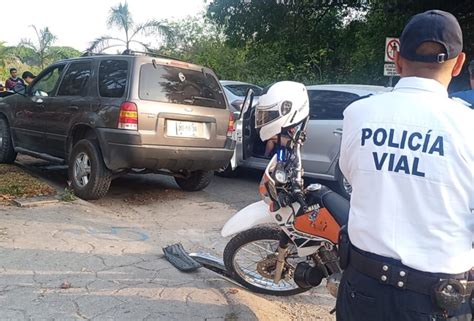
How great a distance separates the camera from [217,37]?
2488cm

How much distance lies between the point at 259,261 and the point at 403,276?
2065 mm

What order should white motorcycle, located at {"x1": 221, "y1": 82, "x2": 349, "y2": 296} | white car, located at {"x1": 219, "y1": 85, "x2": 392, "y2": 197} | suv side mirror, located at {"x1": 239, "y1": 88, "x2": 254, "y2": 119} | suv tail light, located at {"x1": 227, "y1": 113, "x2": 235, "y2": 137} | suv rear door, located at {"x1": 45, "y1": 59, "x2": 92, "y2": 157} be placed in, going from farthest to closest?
white car, located at {"x1": 219, "y1": 85, "x2": 392, "y2": 197}, suv tail light, located at {"x1": 227, "y1": 113, "x2": 235, "y2": 137}, suv rear door, located at {"x1": 45, "y1": 59, "x2": 92, "y2": 157}, suv side mirror, located at {"x1": 239, "y1": 88, "x2": 254, "y2": 119}, white motorcycle, located at {"x1": 221, "y1": 82, "x2": 349, "y2": 296}

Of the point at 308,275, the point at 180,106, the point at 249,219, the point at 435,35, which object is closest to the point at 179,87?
the point at 180,106

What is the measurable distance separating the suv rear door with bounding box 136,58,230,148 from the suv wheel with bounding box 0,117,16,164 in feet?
10.9

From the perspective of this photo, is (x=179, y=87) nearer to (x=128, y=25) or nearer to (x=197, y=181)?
(x=197, y=181)

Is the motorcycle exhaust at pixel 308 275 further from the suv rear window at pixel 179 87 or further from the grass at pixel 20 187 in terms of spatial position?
the grass at pixel 20 187

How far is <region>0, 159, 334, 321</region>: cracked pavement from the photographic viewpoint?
10.9ft

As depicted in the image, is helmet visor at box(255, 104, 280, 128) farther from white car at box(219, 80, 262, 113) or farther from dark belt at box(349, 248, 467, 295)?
white car at box(219, 80, 262, 113)

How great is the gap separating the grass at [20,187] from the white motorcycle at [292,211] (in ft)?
11.3

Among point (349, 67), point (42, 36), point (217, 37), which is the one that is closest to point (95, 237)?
point (349, 67)

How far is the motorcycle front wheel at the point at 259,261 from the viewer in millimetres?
3531

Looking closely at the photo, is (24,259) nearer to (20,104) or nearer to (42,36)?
(20,104)

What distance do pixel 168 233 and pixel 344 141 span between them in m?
3.61

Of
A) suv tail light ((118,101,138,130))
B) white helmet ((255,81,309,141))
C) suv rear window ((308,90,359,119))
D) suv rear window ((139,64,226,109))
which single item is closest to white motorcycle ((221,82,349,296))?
white helmet ((255,81,309,141))
